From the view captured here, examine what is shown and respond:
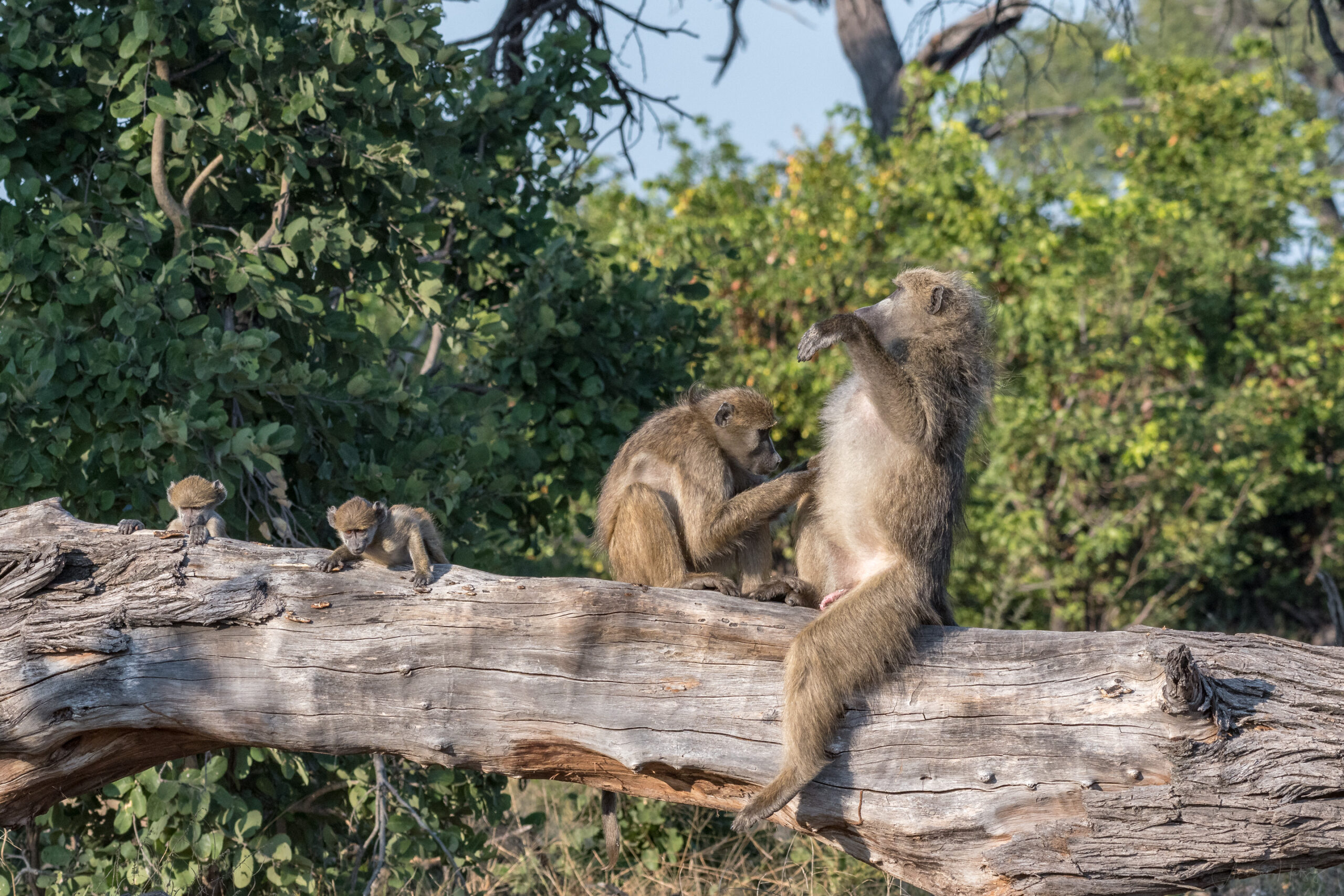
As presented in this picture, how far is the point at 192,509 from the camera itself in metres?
3.38

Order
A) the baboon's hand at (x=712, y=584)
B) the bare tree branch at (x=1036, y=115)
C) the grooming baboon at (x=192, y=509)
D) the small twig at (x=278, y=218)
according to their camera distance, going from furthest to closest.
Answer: the bare tree branch at (x=1036, y=115) → the small twig at (x=278, y=218) → the baboon's hand at (x=712, y=584) → the grooming baboon at (x=192, y=509)

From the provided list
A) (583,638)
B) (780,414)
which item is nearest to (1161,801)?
(583,638)

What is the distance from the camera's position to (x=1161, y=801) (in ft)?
8.90

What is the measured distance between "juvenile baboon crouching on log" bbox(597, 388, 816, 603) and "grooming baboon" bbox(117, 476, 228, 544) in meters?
1.21

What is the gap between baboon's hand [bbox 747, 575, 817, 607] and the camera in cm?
345

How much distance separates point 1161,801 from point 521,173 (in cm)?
387

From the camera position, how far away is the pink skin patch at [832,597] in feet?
10.9

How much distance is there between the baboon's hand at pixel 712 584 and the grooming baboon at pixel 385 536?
0.74 metres

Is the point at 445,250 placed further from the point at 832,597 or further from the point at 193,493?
the point at 832,597

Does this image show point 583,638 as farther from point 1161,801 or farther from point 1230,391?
point 1230,391

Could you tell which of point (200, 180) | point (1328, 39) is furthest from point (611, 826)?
point (1328, 39)

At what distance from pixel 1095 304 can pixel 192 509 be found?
20.5ft

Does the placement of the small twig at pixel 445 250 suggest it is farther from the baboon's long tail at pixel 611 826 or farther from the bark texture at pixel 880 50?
the bark texture at pixel 880 50

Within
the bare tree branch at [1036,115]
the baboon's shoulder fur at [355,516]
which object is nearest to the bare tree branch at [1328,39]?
the bare tree branch at [1036,115]
